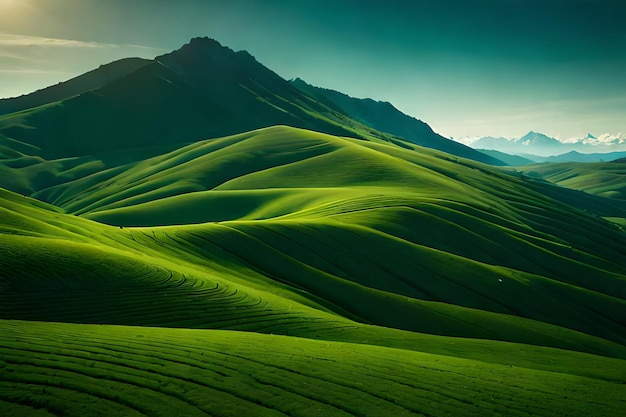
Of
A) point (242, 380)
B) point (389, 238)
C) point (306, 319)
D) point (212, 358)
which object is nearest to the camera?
point (242, 380)

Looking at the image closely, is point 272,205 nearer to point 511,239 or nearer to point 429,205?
point 429,205

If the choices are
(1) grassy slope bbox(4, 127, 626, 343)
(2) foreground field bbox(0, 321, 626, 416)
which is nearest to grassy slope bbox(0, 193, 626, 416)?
(2) foreground field bbox(0, 321, 626, 416)

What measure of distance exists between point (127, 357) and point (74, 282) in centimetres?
1811

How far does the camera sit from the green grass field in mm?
20984

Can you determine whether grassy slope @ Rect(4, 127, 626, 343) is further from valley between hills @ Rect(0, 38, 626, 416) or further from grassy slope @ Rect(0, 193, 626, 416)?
grassy slope @ Rect(0, 193, 626, 416)

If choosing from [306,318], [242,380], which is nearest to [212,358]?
[242,380]

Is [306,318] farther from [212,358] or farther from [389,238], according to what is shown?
[389,238]

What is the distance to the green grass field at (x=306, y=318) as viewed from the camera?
20984mm

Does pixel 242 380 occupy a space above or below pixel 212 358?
above

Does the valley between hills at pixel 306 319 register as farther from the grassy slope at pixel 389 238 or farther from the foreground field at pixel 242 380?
the grassy slope at pixel 389 238

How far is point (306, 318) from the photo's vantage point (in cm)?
4297

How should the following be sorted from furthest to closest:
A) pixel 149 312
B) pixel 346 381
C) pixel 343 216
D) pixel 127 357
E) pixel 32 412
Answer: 1. pixel 343 216
2. pixel 149 312
3. pixel 346 381
4. pixel 127 357
5. pixel 32 412

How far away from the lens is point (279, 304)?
45562mm

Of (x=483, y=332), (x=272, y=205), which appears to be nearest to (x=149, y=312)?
(x=483, y=332)
